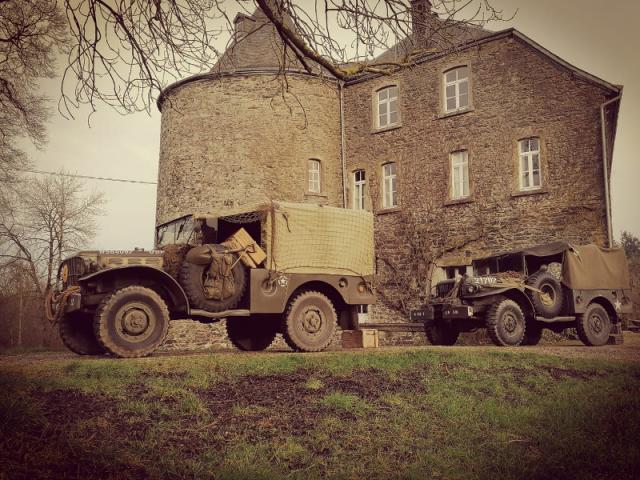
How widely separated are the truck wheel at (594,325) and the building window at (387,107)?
10.8m

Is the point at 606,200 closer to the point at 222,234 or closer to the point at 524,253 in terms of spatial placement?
the point at 524,253

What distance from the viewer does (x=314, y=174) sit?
74.3ft

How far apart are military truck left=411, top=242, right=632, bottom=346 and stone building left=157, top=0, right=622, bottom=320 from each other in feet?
11.9

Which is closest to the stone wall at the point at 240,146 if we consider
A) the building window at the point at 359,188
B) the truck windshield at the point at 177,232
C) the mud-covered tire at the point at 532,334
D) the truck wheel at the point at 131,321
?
the building window at the point at 359,188

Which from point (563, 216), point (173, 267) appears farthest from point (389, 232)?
point (173, 267)

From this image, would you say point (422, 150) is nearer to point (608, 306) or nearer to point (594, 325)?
point (608, 306)

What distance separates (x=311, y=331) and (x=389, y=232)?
11638 millimetres

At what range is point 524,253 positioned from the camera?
1345 centimetres

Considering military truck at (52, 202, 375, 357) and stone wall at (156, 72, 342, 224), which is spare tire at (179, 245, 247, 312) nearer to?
military truck at (52, 202, 375, 357)

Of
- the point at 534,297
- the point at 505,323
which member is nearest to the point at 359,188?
the point at 534,297

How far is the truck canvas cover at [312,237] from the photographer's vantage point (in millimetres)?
9984

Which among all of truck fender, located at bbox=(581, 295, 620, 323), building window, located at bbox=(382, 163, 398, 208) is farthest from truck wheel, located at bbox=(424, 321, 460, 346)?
building window, located at bbox=(382, 163, 398, 208)

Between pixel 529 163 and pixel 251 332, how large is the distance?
37.1ft

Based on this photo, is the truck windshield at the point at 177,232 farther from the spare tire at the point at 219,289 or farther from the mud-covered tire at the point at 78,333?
the mud-covered tire at the point at 78,333
